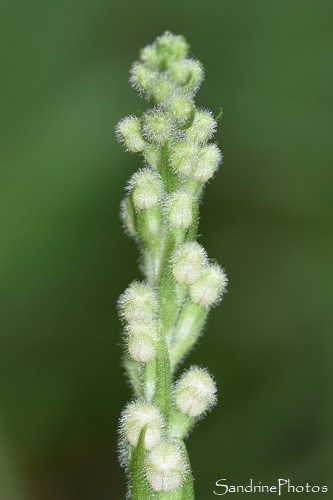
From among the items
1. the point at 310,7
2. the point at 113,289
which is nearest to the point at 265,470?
the point at 113,289

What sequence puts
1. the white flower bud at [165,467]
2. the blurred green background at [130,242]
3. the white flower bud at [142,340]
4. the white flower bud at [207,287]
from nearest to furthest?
1. the white flower bud at [165,467]
2. the white flower bud at [142,340]
3. the white flower bud at [207,287]
4. the blurred green background at [130,242]

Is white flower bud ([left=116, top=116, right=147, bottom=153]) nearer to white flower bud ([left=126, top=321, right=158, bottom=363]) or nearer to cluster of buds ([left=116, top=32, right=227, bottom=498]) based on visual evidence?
cluster of buds ([left=116, top=32, right=227, bottom=498])

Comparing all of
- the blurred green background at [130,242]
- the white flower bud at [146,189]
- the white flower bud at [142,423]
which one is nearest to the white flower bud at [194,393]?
the white flower bud at [142,423]

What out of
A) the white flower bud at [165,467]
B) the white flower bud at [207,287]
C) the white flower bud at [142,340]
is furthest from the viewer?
the white flower bud at [207,287]

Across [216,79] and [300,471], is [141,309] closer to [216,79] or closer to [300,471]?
[300,471]

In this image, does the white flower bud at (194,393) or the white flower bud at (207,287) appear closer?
the white flower bud at (194,393)

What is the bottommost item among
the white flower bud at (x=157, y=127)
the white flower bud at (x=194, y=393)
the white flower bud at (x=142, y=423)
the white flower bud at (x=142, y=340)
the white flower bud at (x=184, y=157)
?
the white flower bud at (x=142, y=423)

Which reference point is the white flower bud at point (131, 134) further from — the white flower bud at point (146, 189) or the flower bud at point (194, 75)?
the flower bud at point (194, 75)
